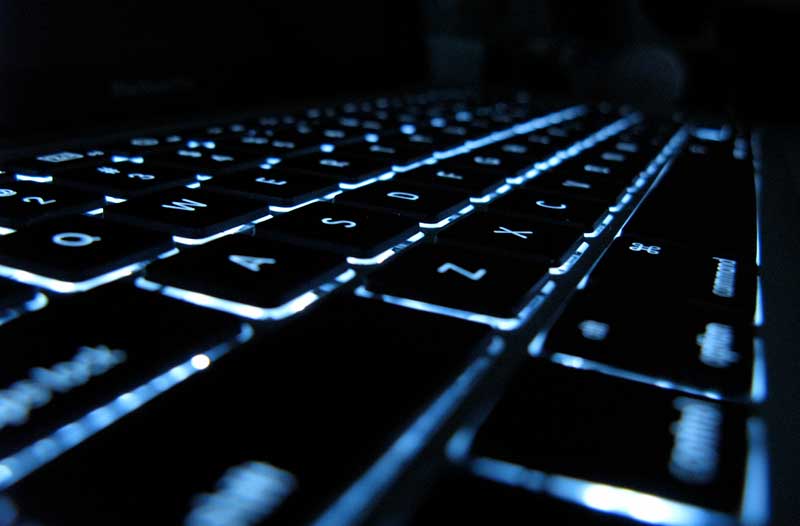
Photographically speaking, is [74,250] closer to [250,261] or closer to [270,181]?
[250,261]

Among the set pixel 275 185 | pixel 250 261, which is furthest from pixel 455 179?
pixel 250 261

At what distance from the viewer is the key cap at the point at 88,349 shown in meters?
0.18

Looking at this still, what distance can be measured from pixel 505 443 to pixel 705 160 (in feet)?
1.78

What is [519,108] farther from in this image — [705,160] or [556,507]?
[556,507]

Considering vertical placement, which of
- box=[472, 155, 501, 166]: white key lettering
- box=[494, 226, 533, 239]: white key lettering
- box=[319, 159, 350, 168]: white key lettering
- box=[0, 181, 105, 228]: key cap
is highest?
box=[0, 181, 105, 228]: key cap

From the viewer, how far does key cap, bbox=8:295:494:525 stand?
0.50 feet

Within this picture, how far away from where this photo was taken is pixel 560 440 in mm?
183

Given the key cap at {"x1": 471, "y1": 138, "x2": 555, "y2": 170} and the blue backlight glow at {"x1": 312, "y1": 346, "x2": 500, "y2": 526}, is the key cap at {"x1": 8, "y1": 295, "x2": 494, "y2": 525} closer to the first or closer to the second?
the blue backlight glow at {"x1": 312, "y1": 346, "x2": 500, "y2": 526}

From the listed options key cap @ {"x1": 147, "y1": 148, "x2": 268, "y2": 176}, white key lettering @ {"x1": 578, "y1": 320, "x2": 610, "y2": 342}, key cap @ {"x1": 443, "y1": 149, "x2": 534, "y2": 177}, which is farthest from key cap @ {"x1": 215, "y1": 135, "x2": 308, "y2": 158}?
white key lettering @ {"x1": 578, "y1": 320, "x2": 610, "y2": 342}

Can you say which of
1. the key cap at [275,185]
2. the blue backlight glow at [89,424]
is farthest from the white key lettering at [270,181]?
the blue backlight glow at [89,424]

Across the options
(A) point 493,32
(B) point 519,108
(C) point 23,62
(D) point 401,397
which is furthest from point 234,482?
(A) point 493,32

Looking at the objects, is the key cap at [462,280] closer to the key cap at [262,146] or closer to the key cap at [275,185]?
the key cap at [275,185]

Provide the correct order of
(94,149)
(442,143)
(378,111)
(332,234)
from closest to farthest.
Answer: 1. (332,234)
2. (94,149)
3. (442,143)
4. (378,111)

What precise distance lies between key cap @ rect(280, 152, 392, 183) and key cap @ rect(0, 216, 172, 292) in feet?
0.60
